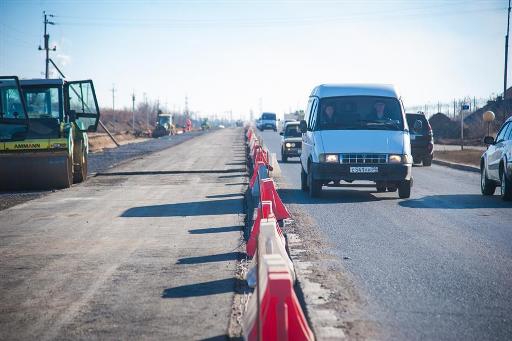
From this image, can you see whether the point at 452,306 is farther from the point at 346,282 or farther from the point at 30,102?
the point at 30,102

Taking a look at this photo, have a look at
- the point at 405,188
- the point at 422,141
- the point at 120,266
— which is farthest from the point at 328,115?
the point at 422,141

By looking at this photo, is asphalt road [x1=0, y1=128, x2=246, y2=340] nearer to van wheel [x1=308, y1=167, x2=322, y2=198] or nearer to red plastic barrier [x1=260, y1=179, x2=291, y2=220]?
red plastic barrier [x1=260, y1=179, x2=291, y2=220]

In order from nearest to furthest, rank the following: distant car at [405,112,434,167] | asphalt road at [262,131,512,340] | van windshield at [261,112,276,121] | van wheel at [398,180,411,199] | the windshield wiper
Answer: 1. asphalt road at [262,131,512,340]
2. van wheel at [398,180,411,199]
3. the windshield wiper
4. distant car at [405,112,434,167]
5. van windshield at [261,112,276,121]

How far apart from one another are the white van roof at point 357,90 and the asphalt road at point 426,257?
7.19 feet

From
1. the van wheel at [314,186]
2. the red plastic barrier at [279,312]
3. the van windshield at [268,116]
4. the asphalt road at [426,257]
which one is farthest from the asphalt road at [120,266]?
the van windshield at [268,116]

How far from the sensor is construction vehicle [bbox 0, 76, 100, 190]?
18.5 meters

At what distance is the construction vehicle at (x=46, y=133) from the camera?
18.5m

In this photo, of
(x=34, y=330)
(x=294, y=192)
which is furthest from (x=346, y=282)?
(x=294, y=192)

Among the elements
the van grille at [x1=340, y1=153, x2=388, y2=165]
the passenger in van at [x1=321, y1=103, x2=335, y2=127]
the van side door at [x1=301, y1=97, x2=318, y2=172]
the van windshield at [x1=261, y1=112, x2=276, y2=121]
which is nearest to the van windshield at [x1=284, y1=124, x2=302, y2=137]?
the van side door at [x1=301, y1=97, x2=318, y2=172]

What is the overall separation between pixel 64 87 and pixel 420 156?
14290mm

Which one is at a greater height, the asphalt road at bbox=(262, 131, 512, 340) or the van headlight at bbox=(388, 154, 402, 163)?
the van headlight at bbox=(388, 154, 402, 163)

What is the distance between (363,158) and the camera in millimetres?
15047

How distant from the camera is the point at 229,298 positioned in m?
6.63

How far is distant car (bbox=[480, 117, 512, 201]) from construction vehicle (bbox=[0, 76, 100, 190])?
9823mm
